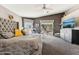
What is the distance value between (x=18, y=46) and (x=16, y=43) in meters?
0.07

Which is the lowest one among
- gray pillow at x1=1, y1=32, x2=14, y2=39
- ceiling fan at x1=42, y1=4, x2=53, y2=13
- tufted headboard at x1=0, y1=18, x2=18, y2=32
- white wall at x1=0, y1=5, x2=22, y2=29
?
gray pillow at x1=1, y1=32, x2=14, y2=39

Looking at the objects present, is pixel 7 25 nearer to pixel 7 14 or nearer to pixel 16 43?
pixel 7 14

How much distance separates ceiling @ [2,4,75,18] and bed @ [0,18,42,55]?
29 cm

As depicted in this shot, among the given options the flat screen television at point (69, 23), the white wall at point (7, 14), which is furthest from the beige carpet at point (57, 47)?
the white wall at point (7, 14)

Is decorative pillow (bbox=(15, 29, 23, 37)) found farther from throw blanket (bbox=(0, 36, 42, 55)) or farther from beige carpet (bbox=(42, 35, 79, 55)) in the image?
beige carpet (bbox=(42, 35, 79, 55))

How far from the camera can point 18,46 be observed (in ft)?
6.71

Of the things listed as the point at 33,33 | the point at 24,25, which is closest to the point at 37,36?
the point at 33,33

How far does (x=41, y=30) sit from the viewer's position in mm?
2254

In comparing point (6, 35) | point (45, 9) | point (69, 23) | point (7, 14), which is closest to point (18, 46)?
point (6, 35)

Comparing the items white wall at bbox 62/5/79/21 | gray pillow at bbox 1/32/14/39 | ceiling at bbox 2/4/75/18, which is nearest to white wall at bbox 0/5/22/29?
ceiling at bbox 2/4/75/18

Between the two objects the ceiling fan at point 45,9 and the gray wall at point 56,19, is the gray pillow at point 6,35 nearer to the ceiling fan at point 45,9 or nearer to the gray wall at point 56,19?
the gray wall at point 56,19

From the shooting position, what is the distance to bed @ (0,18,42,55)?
197 cm

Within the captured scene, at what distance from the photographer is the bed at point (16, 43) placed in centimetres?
197
